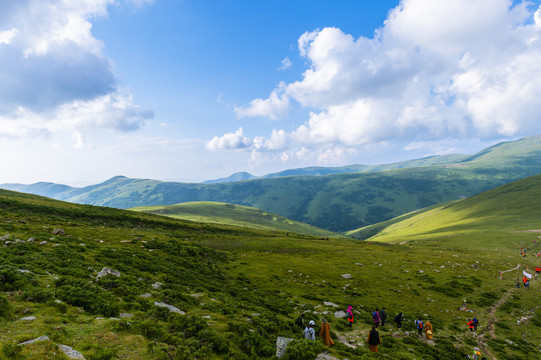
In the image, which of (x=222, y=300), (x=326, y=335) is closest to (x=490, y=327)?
(x=326, y=335)

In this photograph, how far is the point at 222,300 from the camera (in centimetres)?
2447

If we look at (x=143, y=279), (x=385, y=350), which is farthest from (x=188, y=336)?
(x=385, y=350)

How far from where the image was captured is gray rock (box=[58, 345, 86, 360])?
10.2 meters

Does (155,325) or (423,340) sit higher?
(155,325)

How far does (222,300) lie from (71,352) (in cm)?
1533

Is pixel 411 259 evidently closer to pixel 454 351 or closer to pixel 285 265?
pixel 285 265

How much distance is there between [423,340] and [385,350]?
7591mm

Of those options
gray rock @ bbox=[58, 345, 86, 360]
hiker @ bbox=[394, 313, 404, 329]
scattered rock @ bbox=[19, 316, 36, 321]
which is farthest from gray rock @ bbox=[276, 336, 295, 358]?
hiker @ bbox=[394, 313, 404, 329]

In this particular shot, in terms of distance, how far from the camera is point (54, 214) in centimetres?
5509

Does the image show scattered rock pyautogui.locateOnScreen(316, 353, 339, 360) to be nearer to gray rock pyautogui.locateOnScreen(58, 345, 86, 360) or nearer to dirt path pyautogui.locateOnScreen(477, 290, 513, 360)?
gray rock pyautogui.locateOnScreen(58, 345, 86, 360)

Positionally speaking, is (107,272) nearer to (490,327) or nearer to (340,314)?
(340,314)

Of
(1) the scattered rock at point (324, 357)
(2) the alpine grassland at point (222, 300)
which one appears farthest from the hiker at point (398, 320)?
(1) the scattered rock at point (324, 357)

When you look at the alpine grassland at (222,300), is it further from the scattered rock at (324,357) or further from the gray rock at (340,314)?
the scattered rock at (324,357)

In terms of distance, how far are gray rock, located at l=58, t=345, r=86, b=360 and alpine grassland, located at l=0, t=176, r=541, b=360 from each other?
0.62 feet
